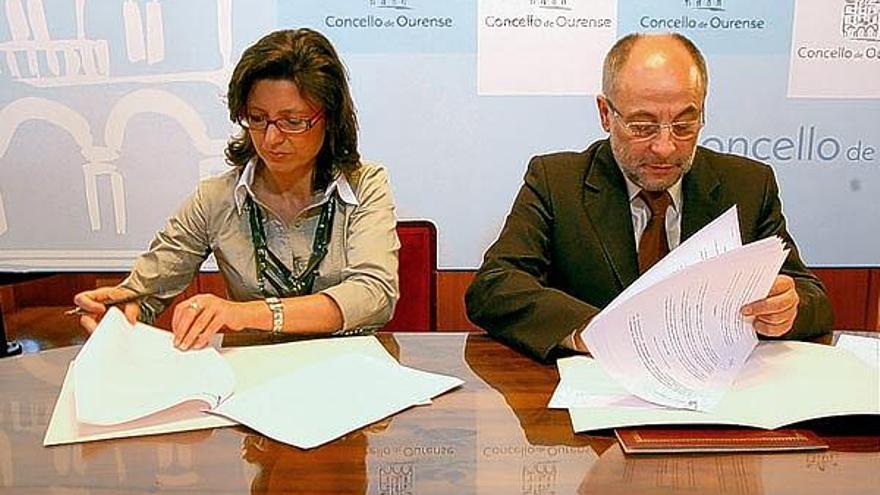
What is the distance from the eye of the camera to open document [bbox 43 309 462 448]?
1.10 meters

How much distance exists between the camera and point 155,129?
8.98ft

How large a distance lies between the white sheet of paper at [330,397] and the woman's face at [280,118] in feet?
1.66

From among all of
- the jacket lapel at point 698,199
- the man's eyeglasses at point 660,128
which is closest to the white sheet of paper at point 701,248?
the man's eyeglasses at point 660,128

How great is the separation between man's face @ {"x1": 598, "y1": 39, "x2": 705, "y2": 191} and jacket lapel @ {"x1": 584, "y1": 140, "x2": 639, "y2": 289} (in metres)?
0.09

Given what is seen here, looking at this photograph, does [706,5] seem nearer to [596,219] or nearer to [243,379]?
[596,219]

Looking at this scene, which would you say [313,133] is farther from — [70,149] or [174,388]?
[70,149]

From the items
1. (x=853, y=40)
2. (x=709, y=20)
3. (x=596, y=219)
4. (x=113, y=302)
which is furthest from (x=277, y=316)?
(x=853, y=40)

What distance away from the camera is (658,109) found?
1.55 meters

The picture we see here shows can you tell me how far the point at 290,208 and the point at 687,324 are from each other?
90cm

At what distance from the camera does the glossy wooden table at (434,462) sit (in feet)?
3.12

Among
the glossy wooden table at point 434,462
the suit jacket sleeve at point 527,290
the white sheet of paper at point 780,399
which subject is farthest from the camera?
the suit jacket sleeve at point 527,290

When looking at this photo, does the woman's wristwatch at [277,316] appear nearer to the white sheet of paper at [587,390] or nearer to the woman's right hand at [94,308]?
the woman's right hand at [94,308]

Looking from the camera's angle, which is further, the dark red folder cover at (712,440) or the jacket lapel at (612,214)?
the jacket lapel at (612,214)

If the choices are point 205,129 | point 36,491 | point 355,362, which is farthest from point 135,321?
point 205,129
